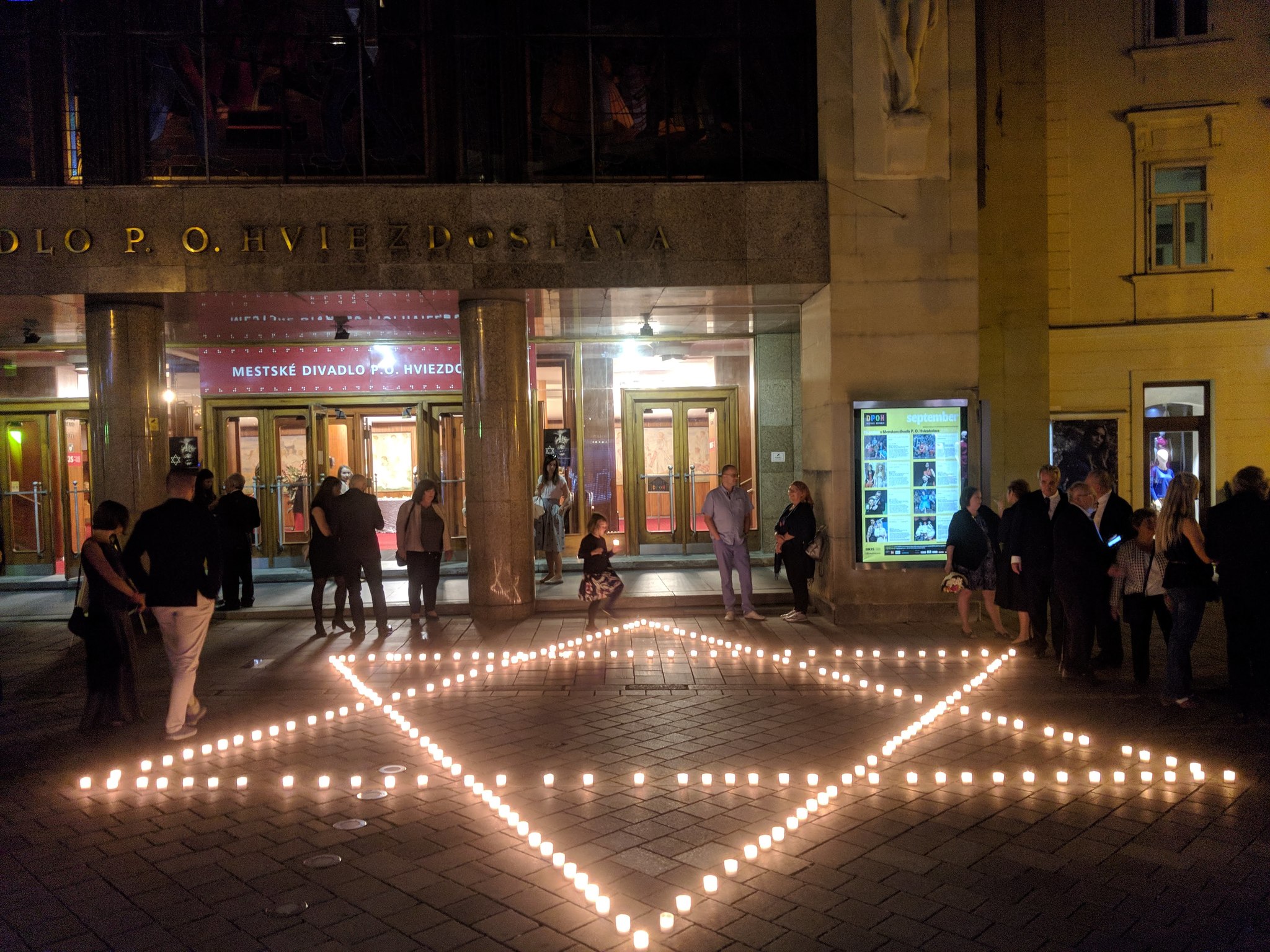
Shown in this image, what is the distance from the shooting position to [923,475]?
11.2 metres

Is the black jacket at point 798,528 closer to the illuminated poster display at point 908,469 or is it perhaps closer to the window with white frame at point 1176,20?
the illuminated poster display at point 908,469

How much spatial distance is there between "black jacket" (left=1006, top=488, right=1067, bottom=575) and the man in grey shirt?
123 inches

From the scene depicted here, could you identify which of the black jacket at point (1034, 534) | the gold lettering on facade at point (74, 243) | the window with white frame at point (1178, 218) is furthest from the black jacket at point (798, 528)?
the gold lettering on facade at point (74, 243)

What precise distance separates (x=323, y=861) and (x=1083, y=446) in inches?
533

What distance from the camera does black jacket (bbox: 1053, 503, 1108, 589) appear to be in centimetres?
820

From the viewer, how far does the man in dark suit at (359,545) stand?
10.7m

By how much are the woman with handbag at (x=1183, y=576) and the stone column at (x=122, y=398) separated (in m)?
10.6

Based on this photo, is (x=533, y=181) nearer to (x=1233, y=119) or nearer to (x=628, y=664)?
(x=628, y=664)

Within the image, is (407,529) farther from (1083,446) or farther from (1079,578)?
(1083,446)

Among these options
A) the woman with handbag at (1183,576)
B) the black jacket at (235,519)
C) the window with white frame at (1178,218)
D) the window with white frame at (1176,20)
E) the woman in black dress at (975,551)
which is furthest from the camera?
the window with white frame at (1178,218)

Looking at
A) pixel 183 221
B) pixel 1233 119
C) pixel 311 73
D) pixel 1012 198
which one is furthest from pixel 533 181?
pixel 1233 119

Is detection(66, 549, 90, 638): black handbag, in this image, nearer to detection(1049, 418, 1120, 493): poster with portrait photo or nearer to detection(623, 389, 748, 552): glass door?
detection(623, 389, 748, 552): glass door

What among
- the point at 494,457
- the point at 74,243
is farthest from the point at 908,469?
the point at 74,243

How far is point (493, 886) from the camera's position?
466cm
